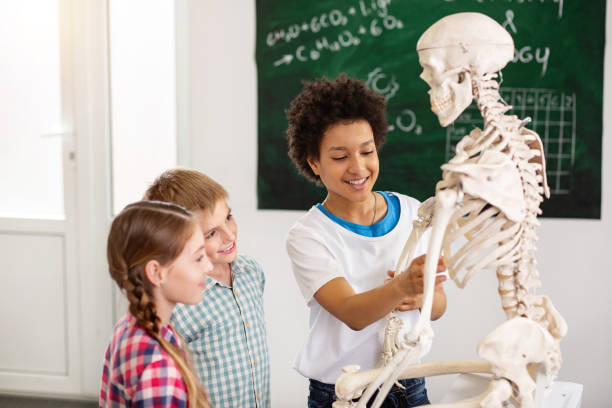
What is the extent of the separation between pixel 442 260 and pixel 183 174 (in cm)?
65

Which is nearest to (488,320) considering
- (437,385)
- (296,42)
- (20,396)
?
(437,385)

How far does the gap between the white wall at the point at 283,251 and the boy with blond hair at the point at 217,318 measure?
1.40m

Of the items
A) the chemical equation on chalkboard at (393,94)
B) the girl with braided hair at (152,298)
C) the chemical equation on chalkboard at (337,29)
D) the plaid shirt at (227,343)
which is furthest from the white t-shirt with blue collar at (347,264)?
the chemical equation on chalkboard at (337,29)

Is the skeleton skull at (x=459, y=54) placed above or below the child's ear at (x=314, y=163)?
above

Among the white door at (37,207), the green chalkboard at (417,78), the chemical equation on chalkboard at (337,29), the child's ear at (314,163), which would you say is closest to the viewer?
the child's ear at (314,163)

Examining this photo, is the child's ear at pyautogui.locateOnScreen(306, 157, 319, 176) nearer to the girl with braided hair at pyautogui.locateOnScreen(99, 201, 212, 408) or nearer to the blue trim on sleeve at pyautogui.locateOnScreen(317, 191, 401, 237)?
the blue trim on sleeve at pyautogui.locateOnScreen(317, 191, 401, 237)

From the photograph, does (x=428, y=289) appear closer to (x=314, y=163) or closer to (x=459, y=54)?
(x=459, y=54)

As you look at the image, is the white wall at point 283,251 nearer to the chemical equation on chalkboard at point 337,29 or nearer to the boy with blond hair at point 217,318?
the chemical equation on chalkboard at point 337,29

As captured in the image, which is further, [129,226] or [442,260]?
[442,260]

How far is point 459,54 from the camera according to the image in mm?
1363

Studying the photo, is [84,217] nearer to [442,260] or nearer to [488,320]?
[488,320]

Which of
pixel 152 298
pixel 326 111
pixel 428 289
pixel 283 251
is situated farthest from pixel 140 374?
pixel 283 251

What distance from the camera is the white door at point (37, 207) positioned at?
327 cm

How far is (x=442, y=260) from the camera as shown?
1.53 m
